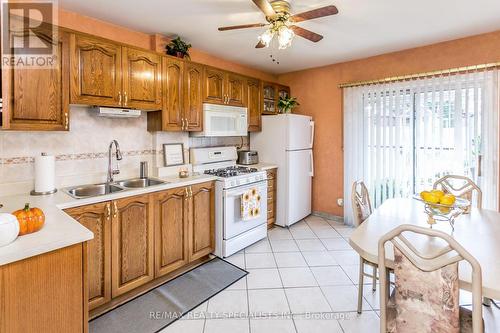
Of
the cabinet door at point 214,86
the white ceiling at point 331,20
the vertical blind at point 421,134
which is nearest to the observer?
the white ceiling at point 331,20

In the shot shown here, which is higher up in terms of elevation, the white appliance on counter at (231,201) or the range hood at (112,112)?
the range hood at (112,112)

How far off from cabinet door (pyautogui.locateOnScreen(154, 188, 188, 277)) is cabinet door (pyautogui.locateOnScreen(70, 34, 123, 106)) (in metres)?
0.98

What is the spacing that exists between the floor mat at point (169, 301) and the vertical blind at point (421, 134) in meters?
2.26

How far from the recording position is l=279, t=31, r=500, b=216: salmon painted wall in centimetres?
320

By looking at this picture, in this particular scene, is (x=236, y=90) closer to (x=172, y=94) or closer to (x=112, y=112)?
(x=172, y=94)

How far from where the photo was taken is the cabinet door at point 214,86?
3111 millimetres

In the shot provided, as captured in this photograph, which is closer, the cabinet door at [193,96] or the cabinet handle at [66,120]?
the cabinet handle at [66,120]

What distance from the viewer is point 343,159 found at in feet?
13.0

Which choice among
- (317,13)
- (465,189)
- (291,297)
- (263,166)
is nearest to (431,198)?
(465,189)

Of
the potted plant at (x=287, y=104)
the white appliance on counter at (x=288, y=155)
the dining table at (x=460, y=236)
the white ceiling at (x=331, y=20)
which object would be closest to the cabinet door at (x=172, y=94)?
the white ceiling at (x=331, y=20)

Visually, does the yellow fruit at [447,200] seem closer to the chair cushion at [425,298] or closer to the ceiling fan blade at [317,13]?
the chair cushion at [425,298]

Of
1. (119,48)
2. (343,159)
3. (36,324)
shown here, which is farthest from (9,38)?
(343,159)

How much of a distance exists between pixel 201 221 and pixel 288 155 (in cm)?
161

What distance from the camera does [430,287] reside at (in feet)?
3.67
